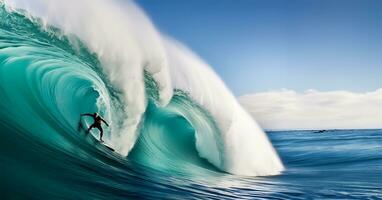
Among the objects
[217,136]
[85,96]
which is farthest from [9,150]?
[217,136]

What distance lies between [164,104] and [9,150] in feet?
18.8

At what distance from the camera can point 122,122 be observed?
970cm

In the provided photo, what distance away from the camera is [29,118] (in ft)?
24.6

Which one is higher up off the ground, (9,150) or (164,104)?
(164,104)

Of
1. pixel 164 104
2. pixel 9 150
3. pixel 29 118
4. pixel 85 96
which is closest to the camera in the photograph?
pixel 9 150

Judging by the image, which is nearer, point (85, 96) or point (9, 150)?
point (9, 150)

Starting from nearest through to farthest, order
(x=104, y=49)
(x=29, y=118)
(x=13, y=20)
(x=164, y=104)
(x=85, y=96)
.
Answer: (x=29, y=118) → (x=13, y=20) → (x=104, y=49) → (x=85, y=96) → (x=164, y=104)

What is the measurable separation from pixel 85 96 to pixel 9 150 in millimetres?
4489

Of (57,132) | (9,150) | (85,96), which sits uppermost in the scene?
(85,96)

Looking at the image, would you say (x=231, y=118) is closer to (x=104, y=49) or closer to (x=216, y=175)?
(x=216, y=175)

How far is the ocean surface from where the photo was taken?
6648 millimetres

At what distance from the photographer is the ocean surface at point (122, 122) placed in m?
6.65

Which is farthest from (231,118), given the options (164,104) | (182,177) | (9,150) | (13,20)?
(9,150)

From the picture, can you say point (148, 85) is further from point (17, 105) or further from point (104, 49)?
point (17, 105)
